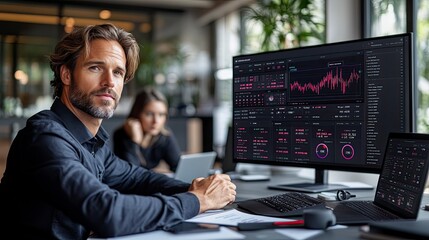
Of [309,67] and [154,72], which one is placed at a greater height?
[154,72]

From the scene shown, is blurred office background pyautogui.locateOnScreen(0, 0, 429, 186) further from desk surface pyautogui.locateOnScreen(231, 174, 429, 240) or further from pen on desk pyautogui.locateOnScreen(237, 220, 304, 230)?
pen on desk pyautogui.locateOnScreen(237, 220, 304, 230)

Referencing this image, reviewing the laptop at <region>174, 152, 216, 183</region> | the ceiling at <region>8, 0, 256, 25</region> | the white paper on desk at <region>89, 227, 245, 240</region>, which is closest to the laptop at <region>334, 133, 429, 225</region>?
the white paper on desk at <region>89, 227, 245, 240</region>

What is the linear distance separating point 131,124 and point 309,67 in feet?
6.08

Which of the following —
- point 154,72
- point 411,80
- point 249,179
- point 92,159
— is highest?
point 154,72

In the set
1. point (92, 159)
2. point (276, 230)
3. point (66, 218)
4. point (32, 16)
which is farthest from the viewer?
point (32, 16)

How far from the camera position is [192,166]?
8.67ft

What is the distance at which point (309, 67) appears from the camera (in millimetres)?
1921

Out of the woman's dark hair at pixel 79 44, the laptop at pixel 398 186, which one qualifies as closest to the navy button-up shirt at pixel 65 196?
the woman's dark hair at pixel 79 44

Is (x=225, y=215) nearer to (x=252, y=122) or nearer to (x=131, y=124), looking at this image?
(x=252, y=122)

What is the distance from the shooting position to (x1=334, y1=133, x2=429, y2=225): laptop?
136cm

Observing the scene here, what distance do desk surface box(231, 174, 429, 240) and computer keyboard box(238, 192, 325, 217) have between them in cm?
18

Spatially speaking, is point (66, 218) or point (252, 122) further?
point (252, 122)

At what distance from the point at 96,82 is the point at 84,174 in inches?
17.9

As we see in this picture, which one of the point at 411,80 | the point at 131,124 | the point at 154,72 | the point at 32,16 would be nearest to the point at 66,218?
the point at 411,80
